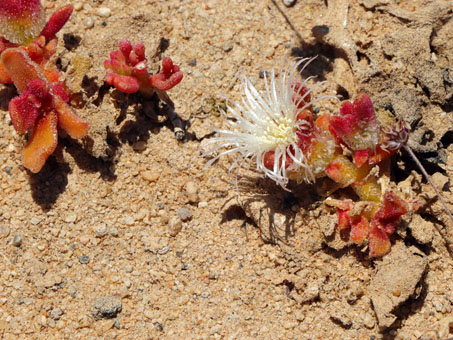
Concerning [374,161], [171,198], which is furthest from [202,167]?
[374,161]

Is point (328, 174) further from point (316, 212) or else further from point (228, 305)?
point (228, 305)

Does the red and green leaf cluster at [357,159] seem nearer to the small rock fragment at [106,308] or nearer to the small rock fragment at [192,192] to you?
the small rock fragment at [192,192]

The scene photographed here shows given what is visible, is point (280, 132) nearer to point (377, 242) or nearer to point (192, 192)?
point (192, 192)

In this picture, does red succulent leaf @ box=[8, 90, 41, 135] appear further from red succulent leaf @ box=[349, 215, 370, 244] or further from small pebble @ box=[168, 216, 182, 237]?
red succulent leaf @ box=[349, 215, 370, 244]

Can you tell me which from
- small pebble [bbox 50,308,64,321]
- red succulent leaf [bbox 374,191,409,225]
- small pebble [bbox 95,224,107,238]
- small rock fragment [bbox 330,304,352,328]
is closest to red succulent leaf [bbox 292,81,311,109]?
red succulent leaf [bbox 374,191,409,225]

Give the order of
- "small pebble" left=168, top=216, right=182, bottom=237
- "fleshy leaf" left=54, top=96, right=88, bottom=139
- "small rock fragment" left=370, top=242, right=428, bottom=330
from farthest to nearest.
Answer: "small pebble" left=168, top=216, right=182, bottom=237 < "fleshy leaf" left=54, top=96, right=88, bottom=139 < "small rock fragment" left=370, top=242, right=428, bottom=330
